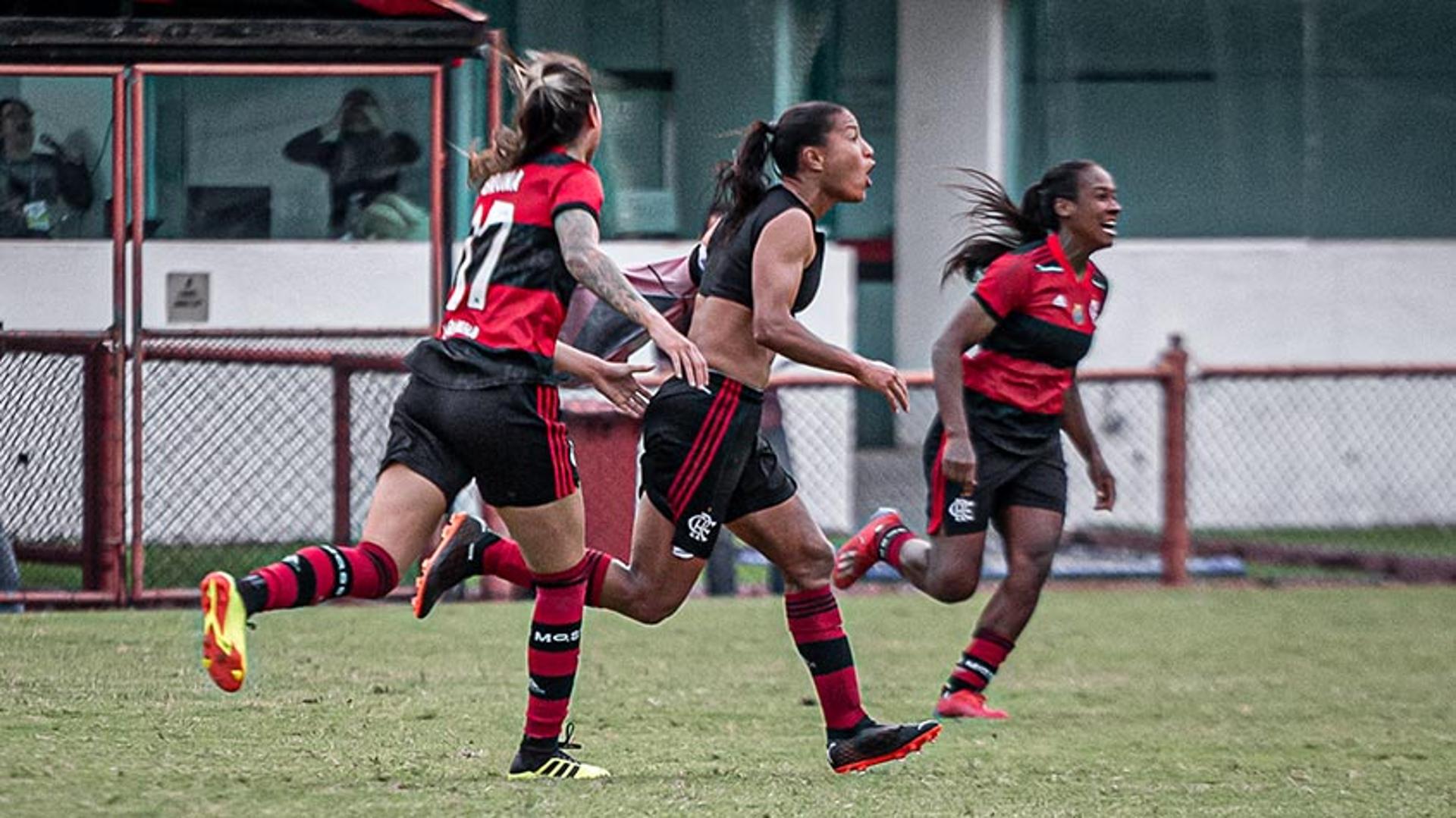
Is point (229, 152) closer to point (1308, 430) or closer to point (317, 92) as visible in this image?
point (317, 92)

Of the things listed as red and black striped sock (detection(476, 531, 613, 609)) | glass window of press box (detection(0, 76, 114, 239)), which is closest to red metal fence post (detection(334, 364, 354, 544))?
glass window of press box (detection(0, 76, 114, 239))

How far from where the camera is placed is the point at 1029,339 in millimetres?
7883

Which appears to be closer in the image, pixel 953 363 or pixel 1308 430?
pixel 953 363

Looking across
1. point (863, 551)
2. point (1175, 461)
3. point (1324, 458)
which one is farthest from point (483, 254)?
point (1324, 458)

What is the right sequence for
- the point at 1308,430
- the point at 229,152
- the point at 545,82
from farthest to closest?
the point at 1308,430 < the point at 229,152 < the point at 545,82

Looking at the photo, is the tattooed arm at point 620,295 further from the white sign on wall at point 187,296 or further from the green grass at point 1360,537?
the green grass at point 1360,537

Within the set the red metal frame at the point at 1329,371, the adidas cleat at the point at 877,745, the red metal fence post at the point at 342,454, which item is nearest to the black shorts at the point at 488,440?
the adidas cleat at the point at 877,745

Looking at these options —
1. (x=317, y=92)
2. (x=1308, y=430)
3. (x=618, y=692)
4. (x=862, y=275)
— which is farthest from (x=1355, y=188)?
(x=618, y=692)

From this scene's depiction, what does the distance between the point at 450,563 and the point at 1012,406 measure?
2.47 m

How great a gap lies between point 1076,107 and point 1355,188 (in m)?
2.32

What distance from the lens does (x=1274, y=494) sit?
648 inches

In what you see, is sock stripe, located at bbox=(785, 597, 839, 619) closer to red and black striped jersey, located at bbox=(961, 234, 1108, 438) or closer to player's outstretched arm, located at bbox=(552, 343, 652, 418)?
player's outstretched arm, located at bbox=(552, 343, 652, 418)

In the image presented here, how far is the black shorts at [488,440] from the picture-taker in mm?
5609

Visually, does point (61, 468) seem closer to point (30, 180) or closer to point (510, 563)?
point (30, 180)
